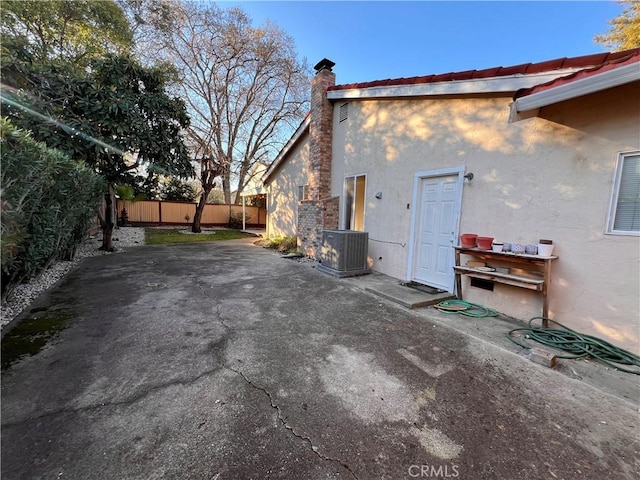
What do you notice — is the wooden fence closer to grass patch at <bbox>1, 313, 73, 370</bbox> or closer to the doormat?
grass patch at <bbox>1, 313, 73, 370</bbox>

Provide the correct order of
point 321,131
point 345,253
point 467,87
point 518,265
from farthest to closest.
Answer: point 321,131, point 345,253, point 467,87, point 518,265

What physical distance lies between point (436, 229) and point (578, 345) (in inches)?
109

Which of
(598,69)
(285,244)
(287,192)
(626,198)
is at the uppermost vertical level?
(598,69)

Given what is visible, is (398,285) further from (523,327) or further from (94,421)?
(94,421)

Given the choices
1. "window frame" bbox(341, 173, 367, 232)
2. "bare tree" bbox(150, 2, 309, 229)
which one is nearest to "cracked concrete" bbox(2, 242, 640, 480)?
"window frame" bbox(341, 173, 367, 232)

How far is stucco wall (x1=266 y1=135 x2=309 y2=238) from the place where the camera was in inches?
409

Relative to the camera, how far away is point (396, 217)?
6242 mm

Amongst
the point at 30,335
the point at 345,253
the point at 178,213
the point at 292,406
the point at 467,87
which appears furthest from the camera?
the point at 178,213

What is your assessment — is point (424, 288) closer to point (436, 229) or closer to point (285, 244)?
point (436, 229)

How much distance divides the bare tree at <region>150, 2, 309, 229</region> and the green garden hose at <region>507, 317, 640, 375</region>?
591 inches

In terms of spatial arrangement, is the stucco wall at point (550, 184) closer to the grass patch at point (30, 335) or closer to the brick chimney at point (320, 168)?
the brick chimney at point (320, 168)

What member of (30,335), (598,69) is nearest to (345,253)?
(598,69)

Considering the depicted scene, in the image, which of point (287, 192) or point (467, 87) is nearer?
point (467, 87)

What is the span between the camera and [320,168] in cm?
827
